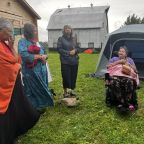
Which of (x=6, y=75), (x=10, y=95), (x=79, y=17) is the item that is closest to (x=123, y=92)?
(x=10, y=95)

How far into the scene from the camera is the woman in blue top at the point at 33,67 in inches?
273

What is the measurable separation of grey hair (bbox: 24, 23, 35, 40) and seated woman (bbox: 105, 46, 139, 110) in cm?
179

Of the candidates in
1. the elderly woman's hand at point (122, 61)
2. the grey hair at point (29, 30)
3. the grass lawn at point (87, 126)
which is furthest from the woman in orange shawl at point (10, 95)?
the elderly woman's hand at point (122, 61)

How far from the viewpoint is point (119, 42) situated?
37.6ft

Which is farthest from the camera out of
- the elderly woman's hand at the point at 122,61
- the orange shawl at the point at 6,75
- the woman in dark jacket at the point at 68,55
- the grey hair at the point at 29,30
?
the woman in dark jacket at the point at 68,55

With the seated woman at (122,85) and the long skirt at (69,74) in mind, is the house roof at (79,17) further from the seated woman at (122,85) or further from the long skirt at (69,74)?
the seated woman at (122,85)

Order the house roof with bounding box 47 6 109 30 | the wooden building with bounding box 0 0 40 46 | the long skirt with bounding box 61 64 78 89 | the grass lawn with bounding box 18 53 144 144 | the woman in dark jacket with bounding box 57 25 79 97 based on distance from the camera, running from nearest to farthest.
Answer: the grass lawn with bounding box 18 53 144 144 < the woman in dark jacket with bounding box 57 25 79 97 < the long skirt with bounding box 61 64 78 89 < the wooden building with bounding box 0 0 40 46 < the house roof with bounding box 47 6 109 30

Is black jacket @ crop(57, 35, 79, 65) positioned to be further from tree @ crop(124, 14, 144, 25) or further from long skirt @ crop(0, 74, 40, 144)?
tree @ crop(124, 14, 144, 25)

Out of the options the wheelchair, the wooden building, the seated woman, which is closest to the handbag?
the seated woman

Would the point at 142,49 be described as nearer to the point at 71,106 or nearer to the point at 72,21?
the point at 71,106

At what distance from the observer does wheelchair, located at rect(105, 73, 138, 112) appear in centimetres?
712

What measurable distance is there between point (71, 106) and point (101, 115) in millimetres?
757

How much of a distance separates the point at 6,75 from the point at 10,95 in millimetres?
290

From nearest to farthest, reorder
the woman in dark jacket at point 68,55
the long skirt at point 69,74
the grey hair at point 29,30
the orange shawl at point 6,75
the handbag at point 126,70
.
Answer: the orange shawl at point 6,75
the grey hair at point 29,30
the handbag at point 126,70
the woman in dark jacket at point 68,55
the long skirt at point 69,74
